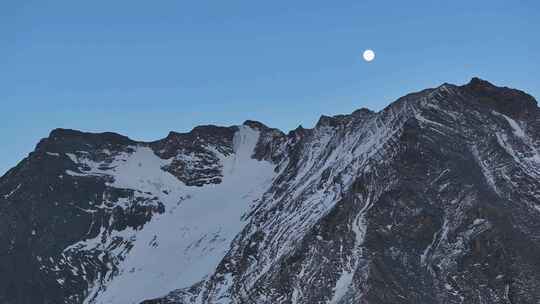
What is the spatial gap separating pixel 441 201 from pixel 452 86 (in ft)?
109

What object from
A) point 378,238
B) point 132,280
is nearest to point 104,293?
point 132,280

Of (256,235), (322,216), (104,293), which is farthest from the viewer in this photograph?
(104,293)

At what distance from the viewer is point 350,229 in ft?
431

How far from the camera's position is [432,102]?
155 meters

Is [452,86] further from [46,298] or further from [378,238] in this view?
[46,298]

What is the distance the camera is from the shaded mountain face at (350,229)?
122 metres

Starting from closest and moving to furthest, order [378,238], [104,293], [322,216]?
[378,238] < [322,216] < [104,293]

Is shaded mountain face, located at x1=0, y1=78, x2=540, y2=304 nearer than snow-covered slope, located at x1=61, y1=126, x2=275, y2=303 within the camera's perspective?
Yes

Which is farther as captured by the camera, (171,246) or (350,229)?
(171,246)

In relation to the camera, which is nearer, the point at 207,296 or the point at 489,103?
the point at 207,296

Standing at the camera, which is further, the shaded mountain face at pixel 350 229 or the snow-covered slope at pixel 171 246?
the snow-covered slope at pixel 171 246

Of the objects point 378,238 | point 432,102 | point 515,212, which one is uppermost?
point 432,102

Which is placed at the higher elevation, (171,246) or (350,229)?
(350,229)

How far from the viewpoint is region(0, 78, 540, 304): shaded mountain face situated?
122 meters
